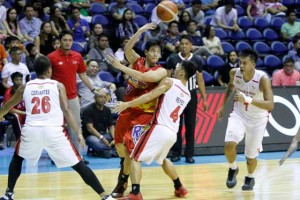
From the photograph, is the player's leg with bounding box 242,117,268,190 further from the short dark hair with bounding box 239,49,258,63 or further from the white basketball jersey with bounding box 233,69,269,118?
the short dark hair with bounding box 239,49,258,63

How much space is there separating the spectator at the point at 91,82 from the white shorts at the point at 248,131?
433 centimetres

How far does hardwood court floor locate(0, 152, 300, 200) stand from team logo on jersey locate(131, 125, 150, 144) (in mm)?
882

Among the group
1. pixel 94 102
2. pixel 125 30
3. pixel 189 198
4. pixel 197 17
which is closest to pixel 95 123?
pixel 94 102

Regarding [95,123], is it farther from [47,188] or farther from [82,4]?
[82,4]

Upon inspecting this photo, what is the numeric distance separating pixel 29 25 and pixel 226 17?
5.22 metres

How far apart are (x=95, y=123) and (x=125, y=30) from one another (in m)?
3.38

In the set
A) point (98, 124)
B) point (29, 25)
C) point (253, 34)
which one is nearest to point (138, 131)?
point (98, 124)

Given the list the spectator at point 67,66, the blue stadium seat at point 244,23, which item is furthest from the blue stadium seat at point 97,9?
the spectator at point 67,66

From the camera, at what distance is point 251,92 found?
941cm

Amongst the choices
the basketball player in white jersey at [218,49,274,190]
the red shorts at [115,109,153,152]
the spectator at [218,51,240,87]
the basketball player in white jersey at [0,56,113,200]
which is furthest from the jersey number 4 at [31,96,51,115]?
the spectator at [218,51,240,87]

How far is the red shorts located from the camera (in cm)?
855

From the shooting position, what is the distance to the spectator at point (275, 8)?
19.5 metres

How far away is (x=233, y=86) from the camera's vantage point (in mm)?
9891

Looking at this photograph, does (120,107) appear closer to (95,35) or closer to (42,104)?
(42,104)
